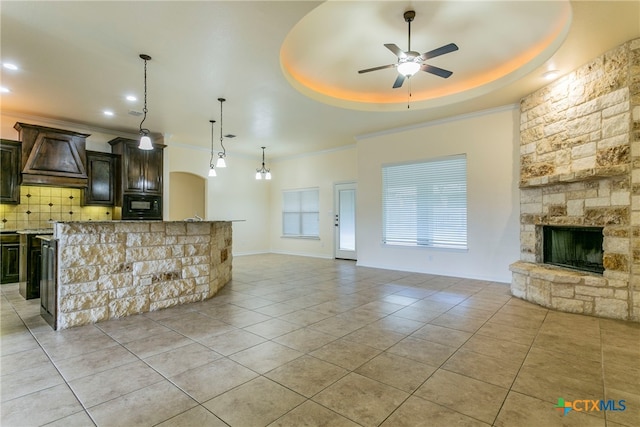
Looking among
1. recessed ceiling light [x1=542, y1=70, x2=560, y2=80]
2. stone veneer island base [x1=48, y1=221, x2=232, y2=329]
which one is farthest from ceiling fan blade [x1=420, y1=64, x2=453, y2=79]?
stone veneer island base [x1=48, y1=221, x2=232, y2=329]

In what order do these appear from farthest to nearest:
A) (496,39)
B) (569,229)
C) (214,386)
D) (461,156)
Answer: (461,156) → (569,229) → (496,39) → (214,386)

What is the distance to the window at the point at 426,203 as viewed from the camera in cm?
600

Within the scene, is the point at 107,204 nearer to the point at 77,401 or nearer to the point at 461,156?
the point at 77,401

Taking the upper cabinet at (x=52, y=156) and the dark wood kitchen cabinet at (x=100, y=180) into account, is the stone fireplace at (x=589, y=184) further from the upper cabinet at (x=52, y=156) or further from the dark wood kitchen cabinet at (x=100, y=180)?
the upper cabinet at (x=52, y=156)

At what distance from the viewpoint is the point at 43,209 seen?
19.5 ft

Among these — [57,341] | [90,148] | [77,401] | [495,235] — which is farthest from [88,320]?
[495,235]

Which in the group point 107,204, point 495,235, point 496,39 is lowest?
point 495,235

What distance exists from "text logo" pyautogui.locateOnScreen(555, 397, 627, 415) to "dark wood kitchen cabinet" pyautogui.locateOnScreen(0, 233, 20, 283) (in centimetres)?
752

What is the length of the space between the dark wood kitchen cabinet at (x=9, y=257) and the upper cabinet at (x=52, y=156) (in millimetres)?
985

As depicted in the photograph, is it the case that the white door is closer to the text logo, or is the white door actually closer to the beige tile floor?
the beige tile floor

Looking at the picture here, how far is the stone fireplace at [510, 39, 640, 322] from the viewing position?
3549 millimetres

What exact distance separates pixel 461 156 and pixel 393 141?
1482mm

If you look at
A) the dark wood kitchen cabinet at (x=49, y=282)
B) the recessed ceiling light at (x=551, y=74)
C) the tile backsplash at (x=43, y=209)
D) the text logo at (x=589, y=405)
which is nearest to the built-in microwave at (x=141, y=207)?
the tile backsplash at (x=43, y=209)

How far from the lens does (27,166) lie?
5.40 m
